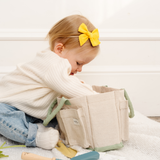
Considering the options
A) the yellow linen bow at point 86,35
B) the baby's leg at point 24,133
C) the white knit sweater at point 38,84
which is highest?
the yellow linen bow at point 86,35

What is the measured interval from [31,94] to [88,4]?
0.80 metres

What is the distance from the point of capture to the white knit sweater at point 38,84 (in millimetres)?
694

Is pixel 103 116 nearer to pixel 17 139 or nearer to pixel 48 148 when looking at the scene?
pixel 48 148

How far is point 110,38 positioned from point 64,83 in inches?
28.3

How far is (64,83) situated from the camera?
671mm

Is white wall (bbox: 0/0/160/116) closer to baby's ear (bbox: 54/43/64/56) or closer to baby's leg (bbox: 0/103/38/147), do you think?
baby's ear (bbox: 54/43/64/56)

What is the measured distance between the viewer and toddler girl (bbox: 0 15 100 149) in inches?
26.3

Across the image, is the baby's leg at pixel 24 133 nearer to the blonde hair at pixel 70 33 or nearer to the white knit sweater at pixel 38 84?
the white knit sweater at pixel 38 84

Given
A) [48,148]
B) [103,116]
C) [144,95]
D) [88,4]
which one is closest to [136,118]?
[144,95]

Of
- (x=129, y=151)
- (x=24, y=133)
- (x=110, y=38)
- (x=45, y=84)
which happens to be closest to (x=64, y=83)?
(x=45, y=84)

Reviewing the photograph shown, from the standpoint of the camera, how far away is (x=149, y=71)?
126 cm

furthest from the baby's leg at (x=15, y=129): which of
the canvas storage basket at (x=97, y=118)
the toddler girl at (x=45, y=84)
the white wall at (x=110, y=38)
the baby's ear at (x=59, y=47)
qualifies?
the white wall at (x=110, y=38)

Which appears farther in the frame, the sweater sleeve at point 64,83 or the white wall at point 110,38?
the white wall at point 110,38

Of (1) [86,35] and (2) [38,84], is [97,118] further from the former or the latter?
(1) [86,35]
